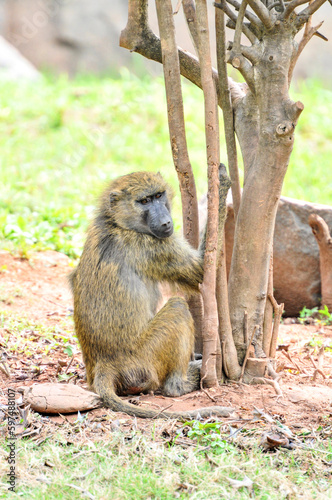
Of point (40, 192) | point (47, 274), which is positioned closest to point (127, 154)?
point (40, 192)

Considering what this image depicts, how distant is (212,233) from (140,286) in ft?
2.21

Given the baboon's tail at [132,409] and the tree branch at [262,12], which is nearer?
the tree branch at [262,12]

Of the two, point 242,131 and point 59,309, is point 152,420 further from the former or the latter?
point 59,309

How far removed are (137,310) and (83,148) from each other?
21.5 ft

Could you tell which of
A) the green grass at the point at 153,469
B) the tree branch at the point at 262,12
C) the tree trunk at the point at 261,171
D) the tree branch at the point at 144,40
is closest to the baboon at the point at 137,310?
the tree trunk at the point at 261,171

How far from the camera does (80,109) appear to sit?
11.0 meters

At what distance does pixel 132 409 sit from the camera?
11.5 feet

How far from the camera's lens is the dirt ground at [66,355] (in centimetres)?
358

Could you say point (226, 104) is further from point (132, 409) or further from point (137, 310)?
point (132, 409)

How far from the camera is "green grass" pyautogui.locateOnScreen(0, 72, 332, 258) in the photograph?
7666 mm

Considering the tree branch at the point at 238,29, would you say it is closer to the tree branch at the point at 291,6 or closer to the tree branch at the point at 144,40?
the tree branch at the point at 291,6

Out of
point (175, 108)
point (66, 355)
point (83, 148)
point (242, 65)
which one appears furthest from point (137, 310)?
point (83, 148)

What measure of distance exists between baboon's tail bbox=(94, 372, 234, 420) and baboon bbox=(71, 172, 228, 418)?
0.01 meters

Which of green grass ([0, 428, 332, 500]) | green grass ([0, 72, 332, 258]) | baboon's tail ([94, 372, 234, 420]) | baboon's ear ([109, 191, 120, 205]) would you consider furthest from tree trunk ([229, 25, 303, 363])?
green grass ([0, 72, 332, 258])
